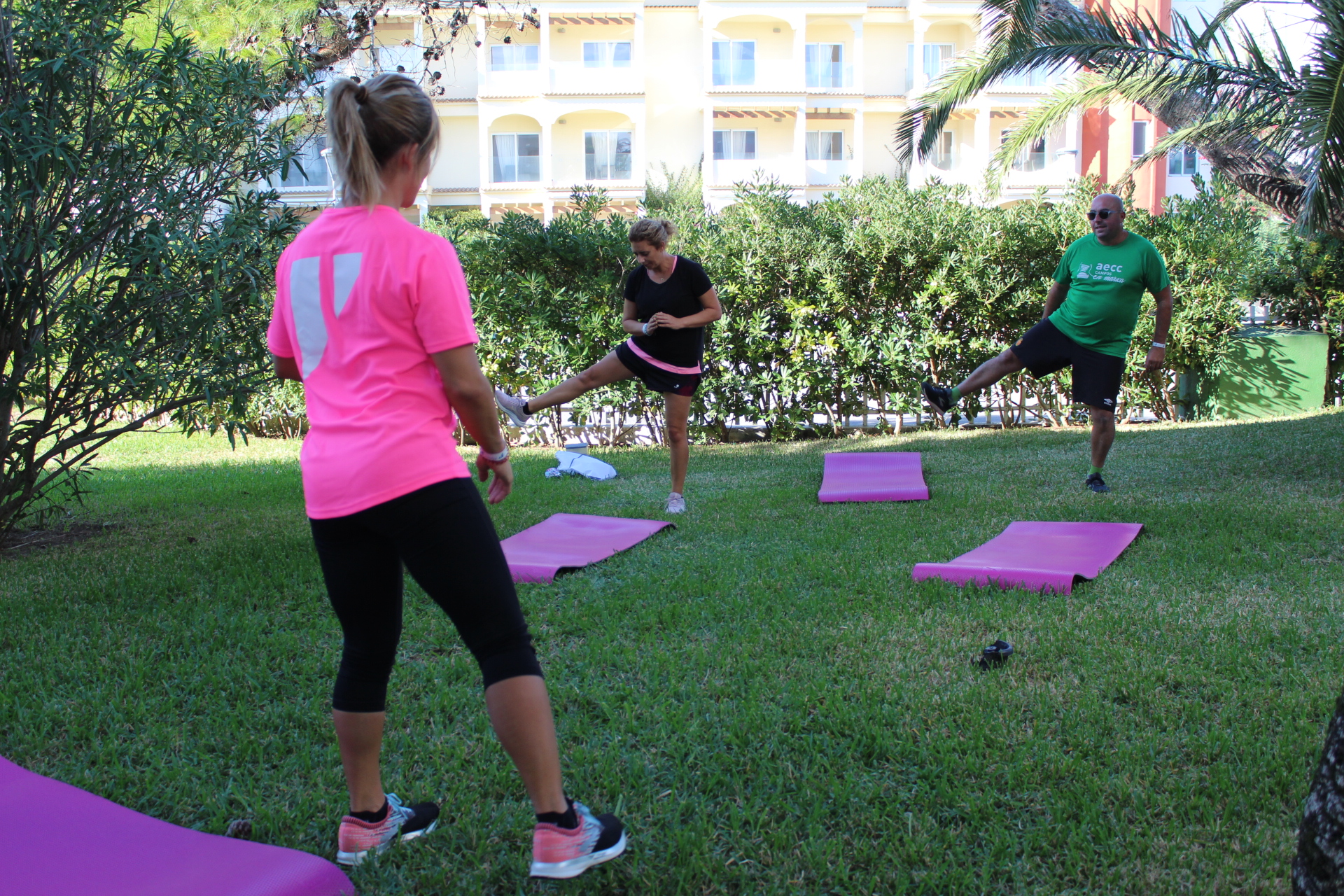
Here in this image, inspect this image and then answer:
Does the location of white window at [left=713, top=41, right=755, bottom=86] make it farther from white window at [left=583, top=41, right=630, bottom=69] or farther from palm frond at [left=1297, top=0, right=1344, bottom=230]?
palm frond at [left=1297, top=0, right=1344, bottom=230]

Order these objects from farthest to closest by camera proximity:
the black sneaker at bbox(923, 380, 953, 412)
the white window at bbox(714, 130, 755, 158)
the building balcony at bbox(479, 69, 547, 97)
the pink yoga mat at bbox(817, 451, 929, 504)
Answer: the white window at bbox(714, 130, 755, 158) < the building balcony at bbox(479, 69, 547, 97) < the black sneaker at bbox(923, 380, 953, 412) < the pink yoga mat at bbox(817, 451, 929, 504)

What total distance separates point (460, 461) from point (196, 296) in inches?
130

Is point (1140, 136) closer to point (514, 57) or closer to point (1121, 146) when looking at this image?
point (1121, 146)

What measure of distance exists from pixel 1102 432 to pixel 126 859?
5689 mm

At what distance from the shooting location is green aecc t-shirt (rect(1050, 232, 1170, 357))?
19.9 feet

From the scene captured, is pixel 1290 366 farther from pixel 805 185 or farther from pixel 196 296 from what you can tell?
pixel 805 185

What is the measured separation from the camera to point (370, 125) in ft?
6.32

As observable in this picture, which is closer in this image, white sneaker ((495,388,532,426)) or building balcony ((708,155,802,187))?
white sneaker ((495,388,532,426))

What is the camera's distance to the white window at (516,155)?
3262cm

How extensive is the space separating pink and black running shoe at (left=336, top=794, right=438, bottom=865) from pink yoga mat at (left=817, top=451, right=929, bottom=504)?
4.07 metres

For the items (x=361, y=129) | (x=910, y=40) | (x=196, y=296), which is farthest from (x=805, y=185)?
(x=361, y=129)

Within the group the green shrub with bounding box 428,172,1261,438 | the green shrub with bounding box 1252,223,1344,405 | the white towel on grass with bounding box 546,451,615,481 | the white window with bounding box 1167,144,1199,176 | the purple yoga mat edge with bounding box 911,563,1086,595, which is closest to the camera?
the purple yoga mat edge with bounding box 911,563,1086,595

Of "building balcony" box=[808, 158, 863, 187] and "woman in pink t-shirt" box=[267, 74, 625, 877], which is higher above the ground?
"building balcony" box=[808, 158, 863, 187]

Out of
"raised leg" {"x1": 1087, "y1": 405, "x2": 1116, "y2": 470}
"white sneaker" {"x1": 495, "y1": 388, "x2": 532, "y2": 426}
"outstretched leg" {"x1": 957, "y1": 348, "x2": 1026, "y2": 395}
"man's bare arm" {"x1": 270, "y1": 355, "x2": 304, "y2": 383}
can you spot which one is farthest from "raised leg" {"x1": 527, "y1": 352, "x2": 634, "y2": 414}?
"man's bare arm" {"x1": 270, "y1": 355, "x2": 304, "y2": 383}
